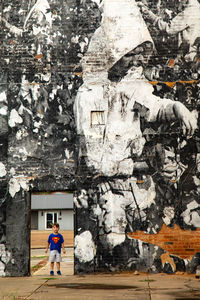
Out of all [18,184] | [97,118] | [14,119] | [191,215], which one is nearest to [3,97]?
[14,119]

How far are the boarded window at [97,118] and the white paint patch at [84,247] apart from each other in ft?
9.86

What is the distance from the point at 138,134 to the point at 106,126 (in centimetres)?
91

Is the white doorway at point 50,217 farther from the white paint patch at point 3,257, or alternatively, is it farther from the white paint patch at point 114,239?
the white paint patch at point 114,239

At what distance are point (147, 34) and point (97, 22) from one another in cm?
147

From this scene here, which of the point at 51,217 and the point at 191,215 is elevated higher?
the point at 51,217

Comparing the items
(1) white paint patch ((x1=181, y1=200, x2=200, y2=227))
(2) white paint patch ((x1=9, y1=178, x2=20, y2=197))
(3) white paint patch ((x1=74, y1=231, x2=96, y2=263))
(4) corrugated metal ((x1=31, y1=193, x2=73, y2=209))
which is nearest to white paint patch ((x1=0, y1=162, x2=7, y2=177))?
(2) white paint patch ((x1=9, y1=178, x2=20, y2=197))

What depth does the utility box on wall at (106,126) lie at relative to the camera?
12.9 meters

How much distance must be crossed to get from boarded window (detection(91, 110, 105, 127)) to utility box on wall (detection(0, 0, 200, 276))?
0.10ft

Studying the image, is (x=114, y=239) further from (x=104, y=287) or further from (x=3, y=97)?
(x=3, y=97)

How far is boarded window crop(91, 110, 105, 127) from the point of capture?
13.4 m

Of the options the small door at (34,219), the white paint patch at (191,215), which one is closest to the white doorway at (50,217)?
the small door at (34,219)

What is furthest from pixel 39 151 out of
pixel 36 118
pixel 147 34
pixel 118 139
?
pixel 147 34

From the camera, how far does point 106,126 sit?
527 inches

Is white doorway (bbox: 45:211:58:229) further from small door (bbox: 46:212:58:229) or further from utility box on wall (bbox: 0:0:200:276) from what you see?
utility box on wall (bbox: 0:0:200:276)
